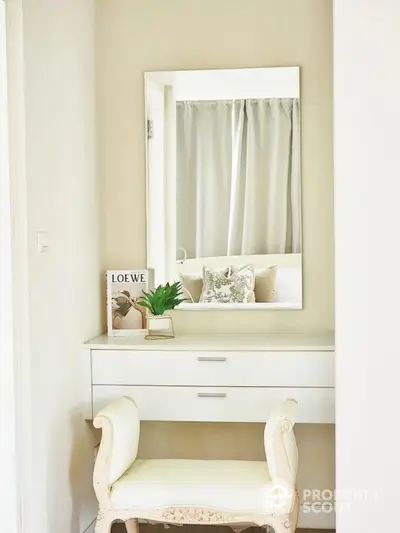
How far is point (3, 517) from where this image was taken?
105 inches

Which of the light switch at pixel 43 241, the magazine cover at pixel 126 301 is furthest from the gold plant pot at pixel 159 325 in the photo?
the light switch at pixel 43 241

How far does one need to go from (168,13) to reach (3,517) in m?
2.31

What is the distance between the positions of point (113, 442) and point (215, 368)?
561 mm

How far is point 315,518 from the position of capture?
3570 mm

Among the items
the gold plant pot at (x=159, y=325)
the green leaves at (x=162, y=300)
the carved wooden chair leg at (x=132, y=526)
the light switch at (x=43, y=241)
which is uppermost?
the light switch at (x=43, y=241)

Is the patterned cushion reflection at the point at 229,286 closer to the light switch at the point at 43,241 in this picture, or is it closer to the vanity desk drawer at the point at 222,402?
the vanity desk drawer at the point at 222,402

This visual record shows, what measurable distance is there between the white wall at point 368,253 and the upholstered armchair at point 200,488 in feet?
0.71

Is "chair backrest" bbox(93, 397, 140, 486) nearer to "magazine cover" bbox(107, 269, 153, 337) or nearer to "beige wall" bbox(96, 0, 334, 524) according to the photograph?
"magazine cover" bbox(107, 269, 153, 337)

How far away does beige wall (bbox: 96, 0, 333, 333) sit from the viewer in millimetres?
3551

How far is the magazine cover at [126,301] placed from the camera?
11.6ft

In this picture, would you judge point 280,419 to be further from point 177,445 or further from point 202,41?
point 202,41

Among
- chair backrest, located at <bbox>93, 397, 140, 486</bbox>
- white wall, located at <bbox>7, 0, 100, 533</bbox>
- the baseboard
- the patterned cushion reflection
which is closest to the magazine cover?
white wall, located at <bbox>7, 0, 100, 533</bbox>

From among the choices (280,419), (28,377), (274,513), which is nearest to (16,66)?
(28,377)

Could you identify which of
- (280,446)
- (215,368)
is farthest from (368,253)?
(215,368)
